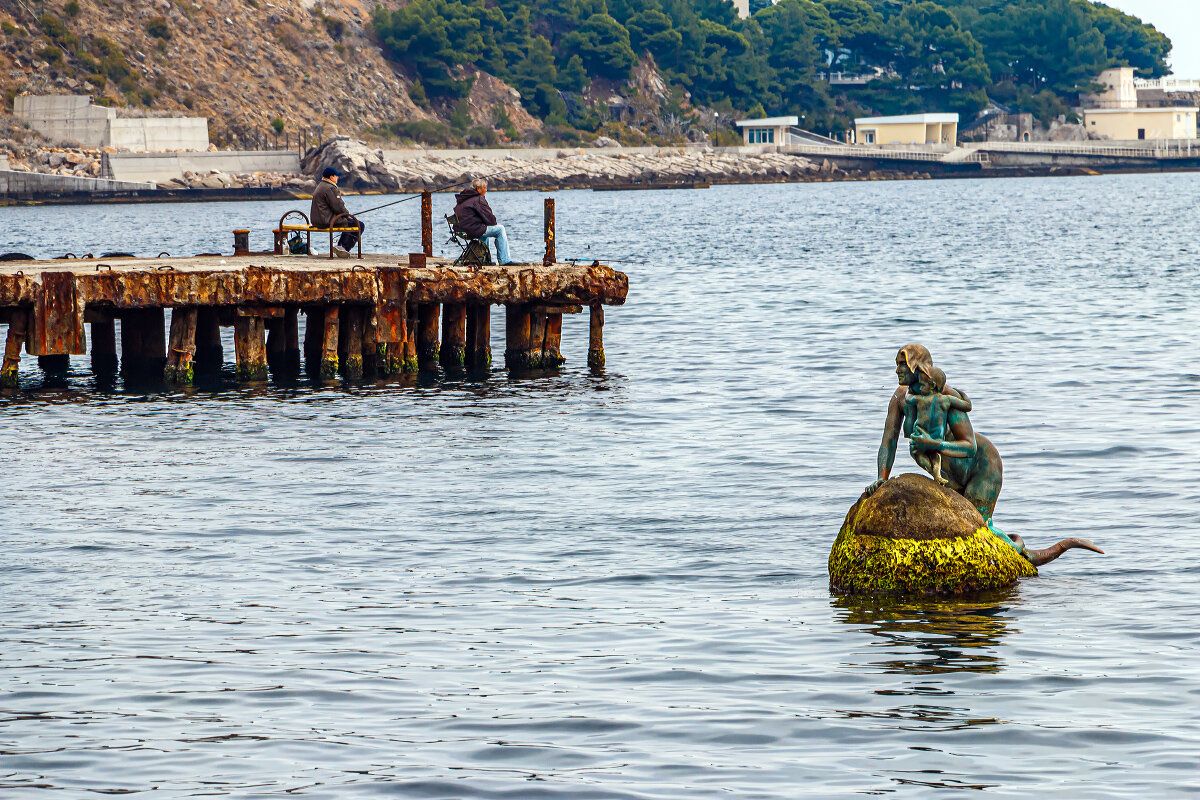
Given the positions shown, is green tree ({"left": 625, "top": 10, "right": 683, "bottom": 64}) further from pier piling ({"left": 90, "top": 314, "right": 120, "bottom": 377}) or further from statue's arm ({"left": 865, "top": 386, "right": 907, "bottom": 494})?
statue's arm ({"left": 865, "top": 386, "right": 907, "bottom": 494})

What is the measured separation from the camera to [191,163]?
5231 inches

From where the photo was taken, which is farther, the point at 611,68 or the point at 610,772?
the point at 611,68

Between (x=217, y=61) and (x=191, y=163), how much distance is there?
2504 centimetres

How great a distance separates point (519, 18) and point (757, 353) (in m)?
157

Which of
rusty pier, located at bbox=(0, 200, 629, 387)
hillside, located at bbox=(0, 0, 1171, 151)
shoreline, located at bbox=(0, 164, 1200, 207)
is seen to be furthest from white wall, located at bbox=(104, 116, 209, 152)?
rusty pier, located at bbox=(0, 200, 629, 387)

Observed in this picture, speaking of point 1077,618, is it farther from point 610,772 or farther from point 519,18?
point 519,18

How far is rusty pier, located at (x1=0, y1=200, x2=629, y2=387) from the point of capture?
23828mm

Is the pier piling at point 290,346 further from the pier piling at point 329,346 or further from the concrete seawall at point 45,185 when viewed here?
the concrete seawall at point 45,185

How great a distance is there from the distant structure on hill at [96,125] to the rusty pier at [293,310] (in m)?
110

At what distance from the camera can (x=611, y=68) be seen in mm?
183250

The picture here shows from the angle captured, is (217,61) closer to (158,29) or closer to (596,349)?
(158,29)

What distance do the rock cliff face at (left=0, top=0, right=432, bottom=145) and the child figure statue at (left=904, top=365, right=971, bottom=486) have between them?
138666mm

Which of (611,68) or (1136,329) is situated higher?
(611,68)

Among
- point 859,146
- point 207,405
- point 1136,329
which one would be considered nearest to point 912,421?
point 207,405
